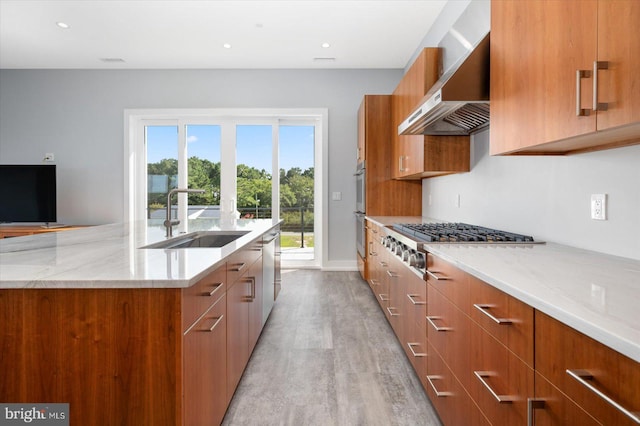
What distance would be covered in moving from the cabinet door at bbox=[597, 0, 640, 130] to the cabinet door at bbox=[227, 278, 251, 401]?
1.56 m

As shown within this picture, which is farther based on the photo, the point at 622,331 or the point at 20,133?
the point at 20,133

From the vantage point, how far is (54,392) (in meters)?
1.09

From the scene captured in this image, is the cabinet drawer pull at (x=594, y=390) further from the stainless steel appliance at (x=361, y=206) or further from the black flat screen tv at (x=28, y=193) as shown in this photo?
the black flat screen tv at (x=28, y=193)

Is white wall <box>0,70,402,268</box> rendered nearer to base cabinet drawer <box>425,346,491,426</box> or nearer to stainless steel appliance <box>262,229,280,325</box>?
stainless steel appliance <box>262,229,280,325</box>

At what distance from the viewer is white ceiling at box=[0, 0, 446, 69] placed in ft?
11.5

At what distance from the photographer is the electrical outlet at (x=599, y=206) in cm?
148

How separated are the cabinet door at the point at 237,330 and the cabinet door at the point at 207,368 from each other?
0.08 meters

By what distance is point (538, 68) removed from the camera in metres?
1.33

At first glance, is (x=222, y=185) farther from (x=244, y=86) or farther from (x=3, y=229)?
(x=3, y=229)

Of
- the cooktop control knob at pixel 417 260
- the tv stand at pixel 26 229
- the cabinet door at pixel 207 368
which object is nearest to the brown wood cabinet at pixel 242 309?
the cabinet door at pixel 207 368

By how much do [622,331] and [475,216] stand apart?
226 cm

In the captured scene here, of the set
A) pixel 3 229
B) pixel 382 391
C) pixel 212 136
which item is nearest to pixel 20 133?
pixel 3 229

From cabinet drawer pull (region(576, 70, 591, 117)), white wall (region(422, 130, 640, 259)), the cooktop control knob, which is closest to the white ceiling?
white wall (region(422, 130, 640, 259))

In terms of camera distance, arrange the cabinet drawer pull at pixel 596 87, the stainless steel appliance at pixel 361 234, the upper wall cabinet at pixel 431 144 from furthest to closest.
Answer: the stainless steel appliance at pixel 361 234
the upper wall cabinet at pixel 431 144
the cabinet drawer pull at pixel 596 87
